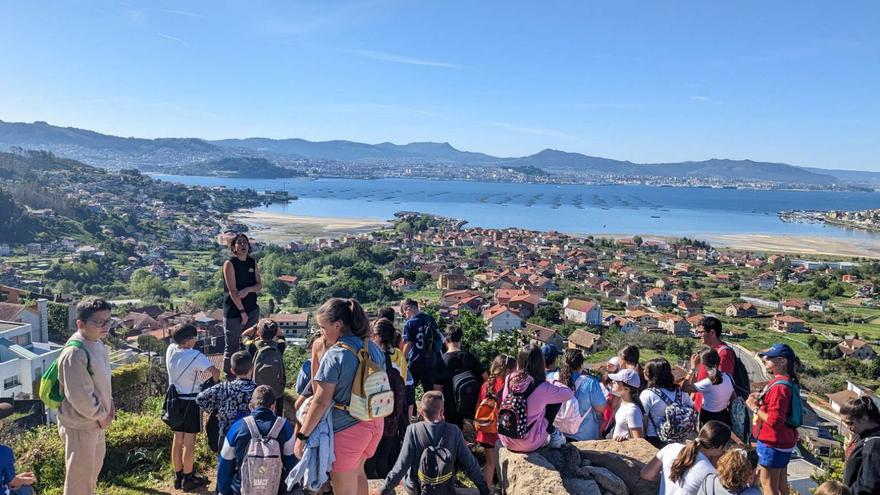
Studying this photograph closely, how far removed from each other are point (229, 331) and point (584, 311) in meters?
30.7

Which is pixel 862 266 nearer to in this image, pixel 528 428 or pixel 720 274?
pixel 720 274

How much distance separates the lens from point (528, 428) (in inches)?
140

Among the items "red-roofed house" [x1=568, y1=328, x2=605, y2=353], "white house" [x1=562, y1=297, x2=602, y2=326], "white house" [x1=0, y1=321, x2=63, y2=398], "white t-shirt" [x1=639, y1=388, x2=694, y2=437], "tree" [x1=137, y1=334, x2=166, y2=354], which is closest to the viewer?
"white t-shirt" [x1=639, y1=388, x2=694, y2=437]

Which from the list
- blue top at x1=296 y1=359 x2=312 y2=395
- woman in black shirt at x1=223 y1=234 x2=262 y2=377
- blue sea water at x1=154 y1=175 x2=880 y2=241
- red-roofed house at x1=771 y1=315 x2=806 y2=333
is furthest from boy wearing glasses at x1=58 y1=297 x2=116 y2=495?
blue sea water at x1=154 y1=175 x2=880 y2=241

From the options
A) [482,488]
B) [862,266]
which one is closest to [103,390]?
[482,488]

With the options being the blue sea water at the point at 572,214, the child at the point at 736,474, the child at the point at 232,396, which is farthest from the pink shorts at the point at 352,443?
the blue sea water at the point at 572,214

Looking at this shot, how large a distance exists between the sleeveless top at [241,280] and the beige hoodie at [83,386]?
1990 mm

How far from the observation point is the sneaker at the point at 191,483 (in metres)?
3.95

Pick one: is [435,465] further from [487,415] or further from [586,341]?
[586,341]

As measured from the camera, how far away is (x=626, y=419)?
3889 millimetres

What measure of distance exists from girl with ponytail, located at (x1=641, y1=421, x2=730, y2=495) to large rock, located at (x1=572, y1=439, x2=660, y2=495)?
1.80ft

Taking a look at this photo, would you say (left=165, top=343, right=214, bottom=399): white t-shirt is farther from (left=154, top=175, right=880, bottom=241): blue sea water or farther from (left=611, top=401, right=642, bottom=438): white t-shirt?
(left=154, top=175, right=880, bottom=241): blue sea water

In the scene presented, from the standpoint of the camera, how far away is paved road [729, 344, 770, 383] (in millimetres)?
22850

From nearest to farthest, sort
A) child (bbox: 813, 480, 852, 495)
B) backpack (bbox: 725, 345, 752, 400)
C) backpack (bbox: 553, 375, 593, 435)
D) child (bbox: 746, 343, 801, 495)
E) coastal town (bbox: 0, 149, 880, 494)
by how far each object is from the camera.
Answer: child (bbox: 813, 480, 852, 495) < child (bbox: 746, 343, 801, 495) < backpack (bbox: 553, 375, 593, 435) < backpack (bbox: 725, 345, 752, 400) < coastal town (bbox: 0, 149, 880, 494)
